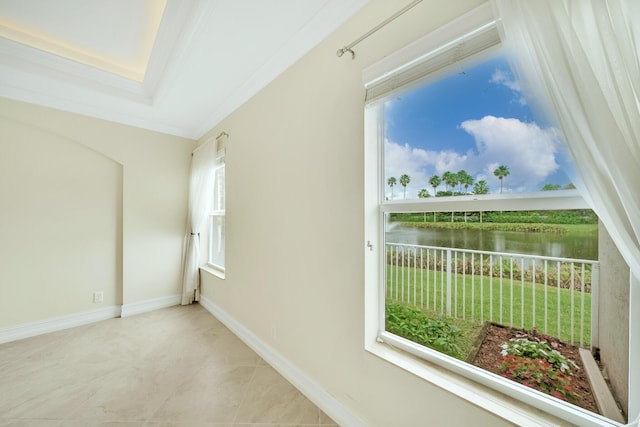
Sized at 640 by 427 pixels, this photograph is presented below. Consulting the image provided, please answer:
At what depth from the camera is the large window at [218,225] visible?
326 cm

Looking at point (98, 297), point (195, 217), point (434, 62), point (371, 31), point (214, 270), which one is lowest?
point (98, 297)

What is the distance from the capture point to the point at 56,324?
263cm

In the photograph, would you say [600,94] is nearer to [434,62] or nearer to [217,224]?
[434,62]

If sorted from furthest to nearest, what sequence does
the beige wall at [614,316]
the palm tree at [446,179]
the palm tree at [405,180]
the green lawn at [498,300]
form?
the palm tree at [405,180] < the palm tree at [446,179] < the green lawn at [498,300] < the beige wall at [614,316]

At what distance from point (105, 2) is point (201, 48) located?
66 cm

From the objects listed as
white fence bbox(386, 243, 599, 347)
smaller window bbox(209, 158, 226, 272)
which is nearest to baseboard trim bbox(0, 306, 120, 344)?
smaller window bbox(209, 158, 226, 272)

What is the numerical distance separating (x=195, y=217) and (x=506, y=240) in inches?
137

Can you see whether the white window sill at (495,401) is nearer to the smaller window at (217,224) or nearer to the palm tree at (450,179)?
the palm tree at (450,179)

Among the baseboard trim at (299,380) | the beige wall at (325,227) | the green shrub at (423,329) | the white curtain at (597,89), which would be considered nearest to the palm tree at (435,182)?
the beige wall at (325,227)

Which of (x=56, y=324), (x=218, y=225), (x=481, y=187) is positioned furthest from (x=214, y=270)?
(x=481, y=187)

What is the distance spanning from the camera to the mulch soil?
2.85 ft

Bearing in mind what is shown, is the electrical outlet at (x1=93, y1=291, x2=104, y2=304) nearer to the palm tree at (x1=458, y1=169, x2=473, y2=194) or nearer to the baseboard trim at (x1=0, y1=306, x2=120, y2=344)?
the baseboard trim at (x1=0, y1=306, x2=120, y2=344)

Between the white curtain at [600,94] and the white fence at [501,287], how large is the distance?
0.42ft

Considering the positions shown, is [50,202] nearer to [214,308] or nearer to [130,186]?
[130,186]
